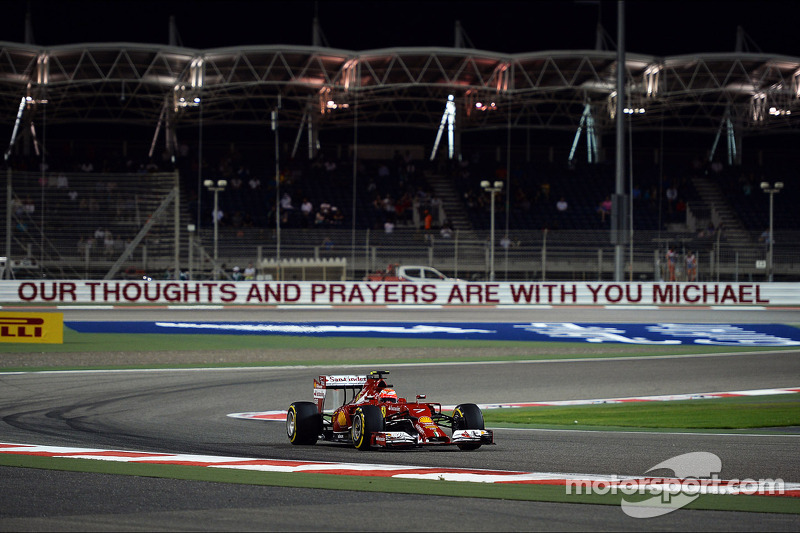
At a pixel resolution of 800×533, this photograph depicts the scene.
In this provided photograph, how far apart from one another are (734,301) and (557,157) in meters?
19.1

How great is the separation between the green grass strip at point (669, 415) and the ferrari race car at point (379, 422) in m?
2.67

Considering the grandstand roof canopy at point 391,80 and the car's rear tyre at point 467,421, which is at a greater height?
the grandstand roof canopy at point 391,80

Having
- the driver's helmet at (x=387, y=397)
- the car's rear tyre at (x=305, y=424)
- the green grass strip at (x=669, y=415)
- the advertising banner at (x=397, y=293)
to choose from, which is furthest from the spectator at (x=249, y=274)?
the driver's helmet at (x=387, y=397)

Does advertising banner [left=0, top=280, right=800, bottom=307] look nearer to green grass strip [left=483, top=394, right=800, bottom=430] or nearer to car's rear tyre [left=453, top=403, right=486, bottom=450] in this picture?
green grass strip [left=483, top=394, right=800, bottom=430]

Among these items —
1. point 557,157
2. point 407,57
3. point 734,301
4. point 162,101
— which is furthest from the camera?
point 557,157

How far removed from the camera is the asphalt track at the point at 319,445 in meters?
5.82

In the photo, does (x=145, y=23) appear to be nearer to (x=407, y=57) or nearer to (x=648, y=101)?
(x=407, y=57)

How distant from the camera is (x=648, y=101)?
128 ft

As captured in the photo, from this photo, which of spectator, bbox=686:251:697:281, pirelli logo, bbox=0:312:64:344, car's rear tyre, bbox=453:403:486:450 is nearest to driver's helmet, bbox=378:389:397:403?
car's rear tyre, bbox=453:403:486:450

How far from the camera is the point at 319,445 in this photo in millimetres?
9914

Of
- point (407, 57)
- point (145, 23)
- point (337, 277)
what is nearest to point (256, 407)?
point (337, 277)

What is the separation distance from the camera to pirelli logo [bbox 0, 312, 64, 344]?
20562 mm

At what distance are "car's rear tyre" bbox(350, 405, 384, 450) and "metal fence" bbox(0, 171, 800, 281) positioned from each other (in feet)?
70.9

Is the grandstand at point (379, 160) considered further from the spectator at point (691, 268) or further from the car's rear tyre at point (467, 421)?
the car's rear tyre at point (467, 421)
